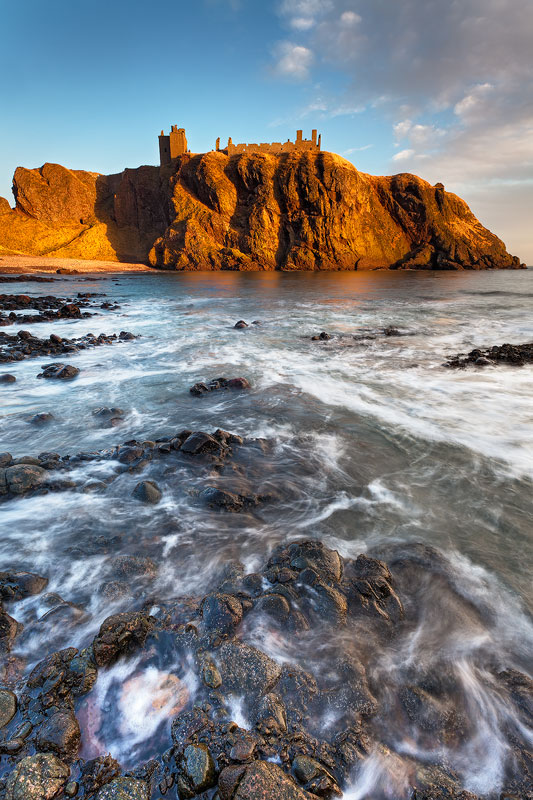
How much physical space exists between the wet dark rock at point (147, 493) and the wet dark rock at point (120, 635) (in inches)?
55.7

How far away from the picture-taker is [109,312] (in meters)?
17.7

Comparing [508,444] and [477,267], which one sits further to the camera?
[477,267]

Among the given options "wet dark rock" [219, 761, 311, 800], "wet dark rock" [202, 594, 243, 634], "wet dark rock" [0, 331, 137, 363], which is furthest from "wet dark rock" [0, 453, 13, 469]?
"wet dark rock" [0, 331, 137, 363]

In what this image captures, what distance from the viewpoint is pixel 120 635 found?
2.17 m

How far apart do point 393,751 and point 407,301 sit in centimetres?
2377

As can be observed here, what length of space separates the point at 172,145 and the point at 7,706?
85.8 metres

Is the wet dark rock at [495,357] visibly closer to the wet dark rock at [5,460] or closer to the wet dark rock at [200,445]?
the wet dark rock at [200,445]

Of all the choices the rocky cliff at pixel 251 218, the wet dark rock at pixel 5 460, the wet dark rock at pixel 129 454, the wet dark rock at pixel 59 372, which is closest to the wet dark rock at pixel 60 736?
the wet dark rock at pixel 129 454

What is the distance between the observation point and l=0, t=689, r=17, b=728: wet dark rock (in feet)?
5.80

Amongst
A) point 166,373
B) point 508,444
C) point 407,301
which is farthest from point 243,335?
point 407,301

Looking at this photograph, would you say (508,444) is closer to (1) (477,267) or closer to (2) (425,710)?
(2) (425,710)

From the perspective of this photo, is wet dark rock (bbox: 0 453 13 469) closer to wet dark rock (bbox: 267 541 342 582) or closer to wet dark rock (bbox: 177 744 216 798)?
wet dark rock (bbox: 267 541 342 582)

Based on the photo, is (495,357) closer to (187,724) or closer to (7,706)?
(187,724)

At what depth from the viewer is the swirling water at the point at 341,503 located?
7.28 ft
